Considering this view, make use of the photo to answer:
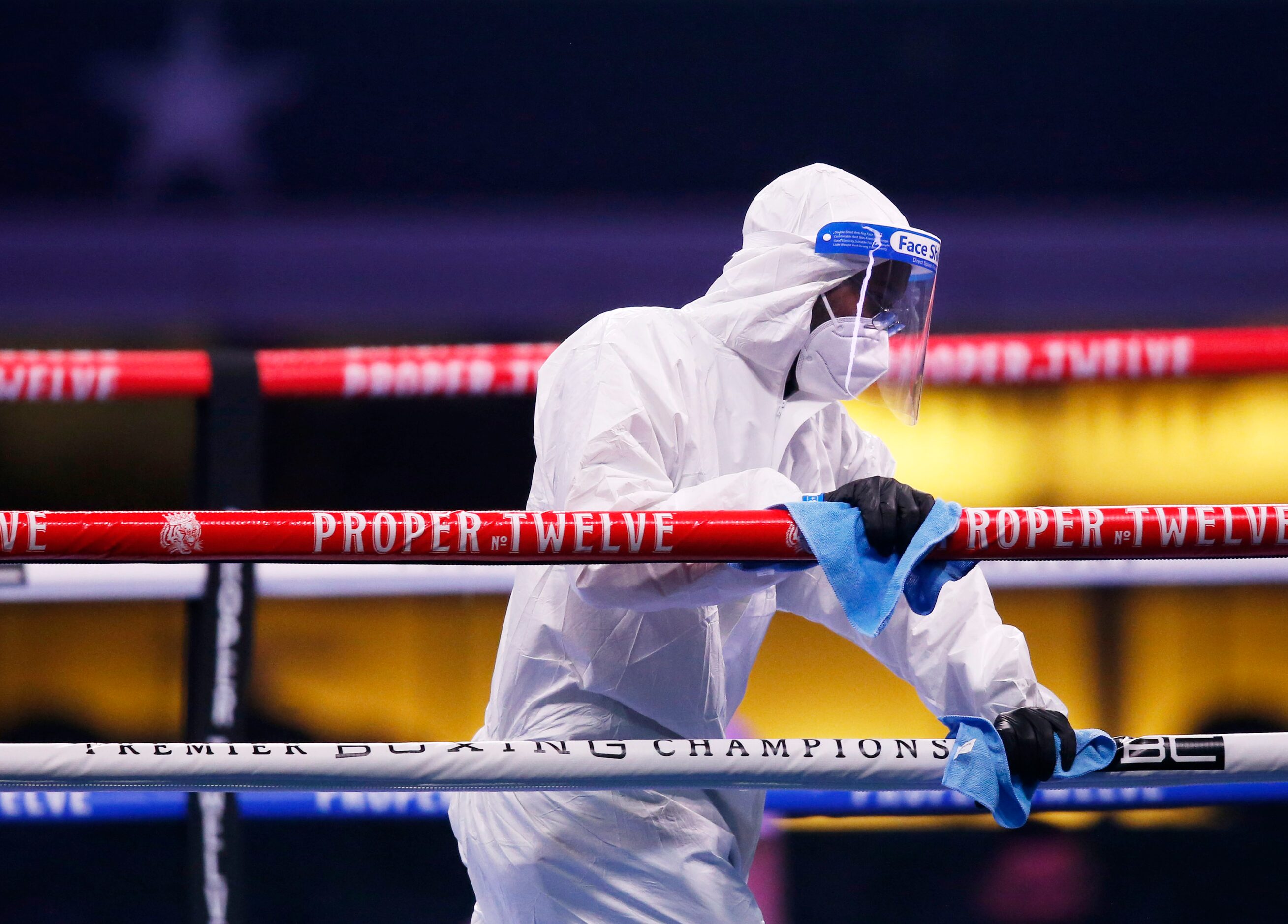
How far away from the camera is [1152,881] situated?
259 centimetres

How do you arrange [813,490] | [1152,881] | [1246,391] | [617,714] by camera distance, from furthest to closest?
[1246,391] < [1152,881] < [813,490] < [617,714]

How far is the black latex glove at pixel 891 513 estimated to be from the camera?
1069 millimetres

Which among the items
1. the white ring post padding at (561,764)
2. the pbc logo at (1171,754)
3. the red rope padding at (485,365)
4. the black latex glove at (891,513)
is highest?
the red rope padding at (485,365)

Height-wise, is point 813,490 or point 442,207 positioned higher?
point 442,207

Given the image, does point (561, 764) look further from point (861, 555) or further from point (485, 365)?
point (485, 365)

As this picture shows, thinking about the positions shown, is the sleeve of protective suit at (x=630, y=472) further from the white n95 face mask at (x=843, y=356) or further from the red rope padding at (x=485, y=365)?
the red rope padding at (x=485, y=365)

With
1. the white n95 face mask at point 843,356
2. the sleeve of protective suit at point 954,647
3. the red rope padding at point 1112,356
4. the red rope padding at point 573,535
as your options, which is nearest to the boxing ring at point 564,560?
the red rope padding at point 573,535

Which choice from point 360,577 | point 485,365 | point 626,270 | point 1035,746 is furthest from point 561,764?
point 626,270

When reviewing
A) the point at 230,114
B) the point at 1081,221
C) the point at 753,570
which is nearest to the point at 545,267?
the point at 230,114

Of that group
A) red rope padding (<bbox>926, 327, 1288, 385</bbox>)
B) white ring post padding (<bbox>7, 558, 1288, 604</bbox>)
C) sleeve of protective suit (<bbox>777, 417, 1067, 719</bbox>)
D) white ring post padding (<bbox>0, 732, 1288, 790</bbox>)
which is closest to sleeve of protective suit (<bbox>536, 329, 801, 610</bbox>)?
white ring post padding (<bbox>0, 732, 1288, 790</bbox>)

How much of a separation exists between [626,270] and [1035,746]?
1896 millimetres

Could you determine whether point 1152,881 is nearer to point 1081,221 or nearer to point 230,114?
point 1081,221

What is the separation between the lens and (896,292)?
1.49m

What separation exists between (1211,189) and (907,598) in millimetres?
2206
